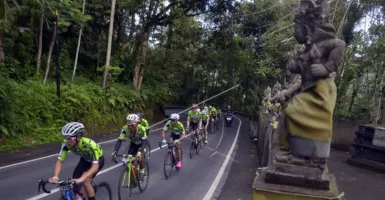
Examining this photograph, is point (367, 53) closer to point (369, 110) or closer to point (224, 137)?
point (369, 110)

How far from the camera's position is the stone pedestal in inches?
623

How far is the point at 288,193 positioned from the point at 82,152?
3.72 metres

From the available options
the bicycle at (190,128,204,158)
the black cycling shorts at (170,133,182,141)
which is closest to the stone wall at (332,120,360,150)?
the bicycle at (190,128,204,158)

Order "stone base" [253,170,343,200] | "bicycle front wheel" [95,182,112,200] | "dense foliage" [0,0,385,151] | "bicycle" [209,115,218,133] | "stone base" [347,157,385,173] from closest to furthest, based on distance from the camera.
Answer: "stone base" [253,170,343,200] < "bicycle front wheel" [95,182,112,200] < "stone base" [347,157,385,173] < "dense foliage" [0,0,385,151] < "bicycle" [209,115,218,133]

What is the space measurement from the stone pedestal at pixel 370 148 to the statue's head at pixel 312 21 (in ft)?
38.4

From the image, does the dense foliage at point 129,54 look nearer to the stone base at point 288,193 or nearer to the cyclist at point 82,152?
the cyclist at point 82,152

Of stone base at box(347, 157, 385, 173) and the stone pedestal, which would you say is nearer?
stone base at box(347, 157, 385, 173)

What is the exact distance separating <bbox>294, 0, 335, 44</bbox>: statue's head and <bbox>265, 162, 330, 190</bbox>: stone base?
1720 millimetres

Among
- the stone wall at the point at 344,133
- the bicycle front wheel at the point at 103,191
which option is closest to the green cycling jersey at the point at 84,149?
the bicycle front wheel at the point at 103,191

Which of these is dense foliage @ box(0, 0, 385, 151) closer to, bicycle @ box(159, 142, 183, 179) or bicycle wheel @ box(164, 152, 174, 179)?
bicycle @ box(159, 142, 183, 179)

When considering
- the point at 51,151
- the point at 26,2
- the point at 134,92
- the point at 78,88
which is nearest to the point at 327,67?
the point at 51,151

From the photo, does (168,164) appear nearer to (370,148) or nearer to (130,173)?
(130,173)

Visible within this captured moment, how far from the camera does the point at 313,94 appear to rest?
5.39m

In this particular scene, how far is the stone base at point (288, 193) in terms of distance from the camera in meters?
4.96
